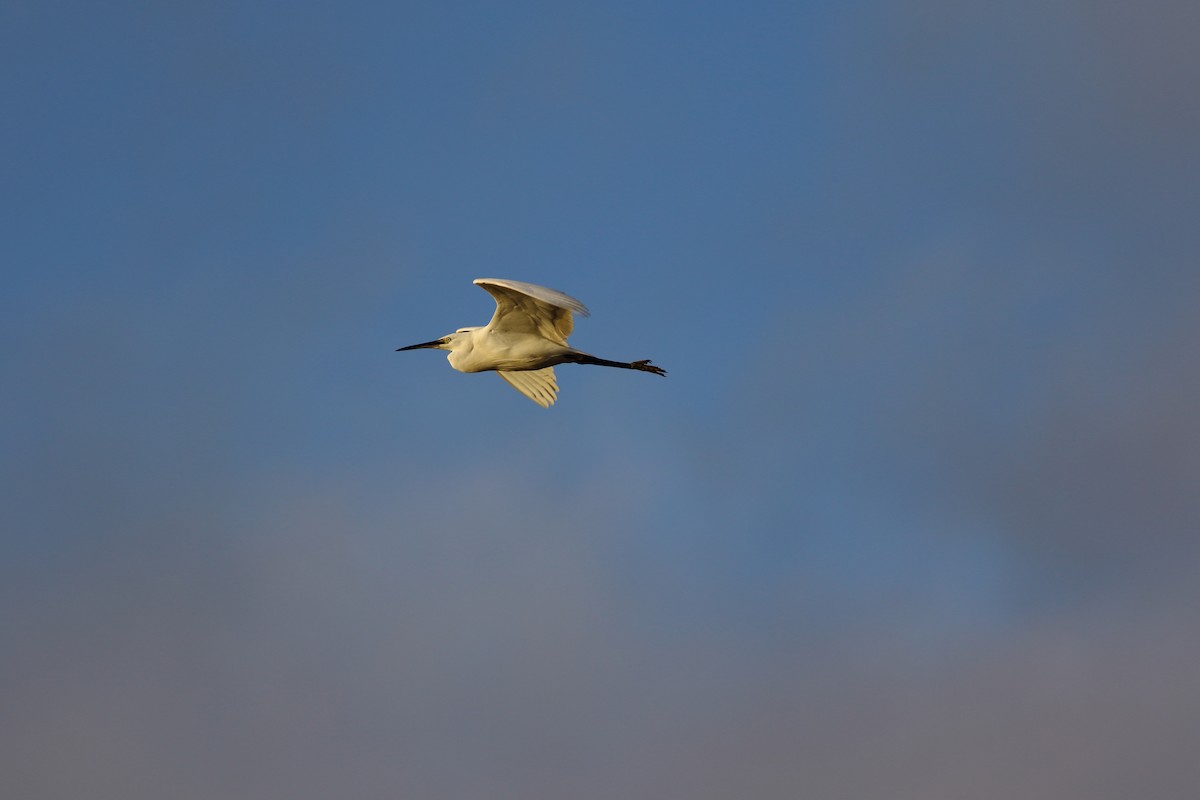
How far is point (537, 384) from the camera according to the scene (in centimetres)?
3369

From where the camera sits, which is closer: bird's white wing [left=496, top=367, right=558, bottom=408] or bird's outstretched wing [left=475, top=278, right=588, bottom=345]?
bird's outstretched wing [left=475, top=278, right=588, bottom=345]

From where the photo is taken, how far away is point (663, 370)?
32.7 meters

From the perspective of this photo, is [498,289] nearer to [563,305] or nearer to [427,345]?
[563,305]

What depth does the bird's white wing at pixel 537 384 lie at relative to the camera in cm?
3350

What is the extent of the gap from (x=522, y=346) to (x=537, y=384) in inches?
109

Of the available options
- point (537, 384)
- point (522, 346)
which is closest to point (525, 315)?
point (522, 346)

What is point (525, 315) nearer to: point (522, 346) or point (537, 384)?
point (522, 346)

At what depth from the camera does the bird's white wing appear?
33.5 meters

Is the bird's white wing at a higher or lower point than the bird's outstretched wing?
lower

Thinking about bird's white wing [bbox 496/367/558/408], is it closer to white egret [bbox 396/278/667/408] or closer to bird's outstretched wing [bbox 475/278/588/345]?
white egret [bbox 396/278/667/408]

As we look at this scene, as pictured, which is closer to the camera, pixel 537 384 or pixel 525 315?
pixel 525 315

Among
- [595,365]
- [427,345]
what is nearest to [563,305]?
[595,365]

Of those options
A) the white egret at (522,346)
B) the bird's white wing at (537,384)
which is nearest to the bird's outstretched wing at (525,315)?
the white egret at (522,346)

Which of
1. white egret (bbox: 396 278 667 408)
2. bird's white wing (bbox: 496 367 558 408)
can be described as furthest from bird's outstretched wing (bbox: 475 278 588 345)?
bird's white wing (bbox: 496 367 558 408)
